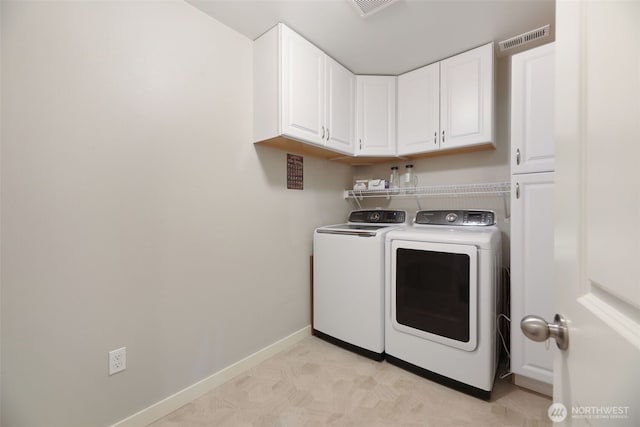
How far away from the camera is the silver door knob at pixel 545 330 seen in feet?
1.65

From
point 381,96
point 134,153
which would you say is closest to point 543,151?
→ point 381,96

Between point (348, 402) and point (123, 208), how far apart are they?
164 centimetres

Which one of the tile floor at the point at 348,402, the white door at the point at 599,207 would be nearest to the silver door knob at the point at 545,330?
the white door at the point at 599,207

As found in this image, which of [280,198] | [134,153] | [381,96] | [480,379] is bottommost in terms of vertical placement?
[480,379]

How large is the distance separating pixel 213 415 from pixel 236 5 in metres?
2.38

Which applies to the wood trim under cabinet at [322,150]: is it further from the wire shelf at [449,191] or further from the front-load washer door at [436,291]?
the front-load washer door at [436,291]

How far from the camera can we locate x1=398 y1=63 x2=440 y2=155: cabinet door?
7.17ft

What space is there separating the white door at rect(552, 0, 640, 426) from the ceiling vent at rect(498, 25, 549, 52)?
1.73 metres

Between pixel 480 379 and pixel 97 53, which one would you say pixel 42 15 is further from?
pixel 480 379

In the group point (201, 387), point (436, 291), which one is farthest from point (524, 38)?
point (201, 387)

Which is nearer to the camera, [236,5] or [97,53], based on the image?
[97,53]

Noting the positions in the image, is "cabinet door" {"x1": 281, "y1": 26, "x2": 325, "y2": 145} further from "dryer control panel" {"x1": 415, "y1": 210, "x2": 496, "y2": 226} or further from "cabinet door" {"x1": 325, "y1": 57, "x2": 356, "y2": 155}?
"dryer control panel" {"x1": 415, "y1": 210, "x2": 496, "y2": 226}

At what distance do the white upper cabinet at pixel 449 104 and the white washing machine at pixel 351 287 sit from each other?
0.68 meters

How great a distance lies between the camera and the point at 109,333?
4.37 ft
